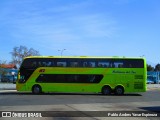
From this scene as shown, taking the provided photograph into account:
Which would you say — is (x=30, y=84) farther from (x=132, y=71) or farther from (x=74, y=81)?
(x=132, y=71)

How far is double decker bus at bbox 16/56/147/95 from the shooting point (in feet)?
120

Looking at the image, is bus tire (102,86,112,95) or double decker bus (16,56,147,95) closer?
double decker bus (16,56,147,95)

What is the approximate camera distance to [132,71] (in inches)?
1435

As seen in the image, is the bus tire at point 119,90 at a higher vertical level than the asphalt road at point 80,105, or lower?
higher

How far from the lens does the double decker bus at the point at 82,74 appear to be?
3656cm

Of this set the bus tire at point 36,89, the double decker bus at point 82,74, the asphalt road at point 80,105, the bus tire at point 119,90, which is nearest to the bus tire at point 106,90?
the double decker bus at point 82,74

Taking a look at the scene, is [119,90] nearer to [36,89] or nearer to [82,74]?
[82,74]

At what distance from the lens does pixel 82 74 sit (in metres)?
36.7

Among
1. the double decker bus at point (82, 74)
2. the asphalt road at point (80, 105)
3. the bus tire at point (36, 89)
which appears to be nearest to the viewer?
the asphalt road at point (80, 105)

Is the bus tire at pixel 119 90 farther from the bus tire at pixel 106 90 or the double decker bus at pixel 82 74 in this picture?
the bus tire at pixel 106 90

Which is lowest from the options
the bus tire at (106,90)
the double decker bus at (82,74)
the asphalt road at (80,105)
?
the asphalt road at (80,105)

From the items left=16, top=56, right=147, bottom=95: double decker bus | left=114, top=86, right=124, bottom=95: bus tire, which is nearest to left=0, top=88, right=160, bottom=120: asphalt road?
left=16, top=56, right=147, bottom=95: double decker bus

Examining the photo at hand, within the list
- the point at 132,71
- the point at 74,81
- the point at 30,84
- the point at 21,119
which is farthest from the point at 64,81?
the point at 21,119

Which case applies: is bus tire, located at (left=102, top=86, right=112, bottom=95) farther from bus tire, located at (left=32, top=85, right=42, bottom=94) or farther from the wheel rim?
the wheel rim
